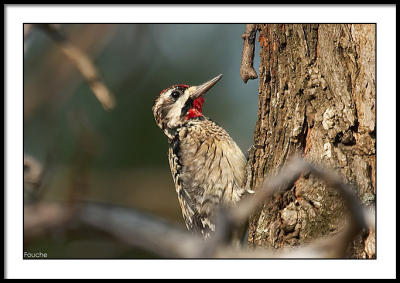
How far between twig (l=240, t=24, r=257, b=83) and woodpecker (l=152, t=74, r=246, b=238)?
64cm

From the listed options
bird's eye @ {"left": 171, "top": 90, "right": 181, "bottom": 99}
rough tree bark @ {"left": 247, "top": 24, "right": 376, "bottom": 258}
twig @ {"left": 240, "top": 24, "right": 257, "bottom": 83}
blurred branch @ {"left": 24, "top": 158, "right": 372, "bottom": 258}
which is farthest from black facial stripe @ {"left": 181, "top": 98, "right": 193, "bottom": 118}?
blurred branch @ {"left": 24, "top": 158, "right": 372, "bottom": 258}

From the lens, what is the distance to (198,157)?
11.3ft

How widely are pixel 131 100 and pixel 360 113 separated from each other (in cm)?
271

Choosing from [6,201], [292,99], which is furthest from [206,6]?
[6,201]

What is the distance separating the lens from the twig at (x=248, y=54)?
9.20 ft

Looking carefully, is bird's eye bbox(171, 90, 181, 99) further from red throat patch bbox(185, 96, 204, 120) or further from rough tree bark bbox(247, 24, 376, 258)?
rough tree bark bbox(247, 24, 376, 258)

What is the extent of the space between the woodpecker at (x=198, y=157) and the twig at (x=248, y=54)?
641mm

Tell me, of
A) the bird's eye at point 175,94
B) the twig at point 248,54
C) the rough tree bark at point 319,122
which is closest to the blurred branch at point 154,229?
the rough tree bark at point 319,122

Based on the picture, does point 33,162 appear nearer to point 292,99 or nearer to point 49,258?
point 49,258

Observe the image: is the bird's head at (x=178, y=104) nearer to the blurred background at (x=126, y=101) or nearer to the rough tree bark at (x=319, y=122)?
the blurred background at (x=126, y=101)

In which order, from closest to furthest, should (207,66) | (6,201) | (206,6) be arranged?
(6,201), (206,6), (207,66)

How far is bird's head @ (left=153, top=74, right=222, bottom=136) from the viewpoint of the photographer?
3.71 meters

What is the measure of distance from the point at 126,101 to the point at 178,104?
0.99 m

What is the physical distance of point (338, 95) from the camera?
2395 millimetres
